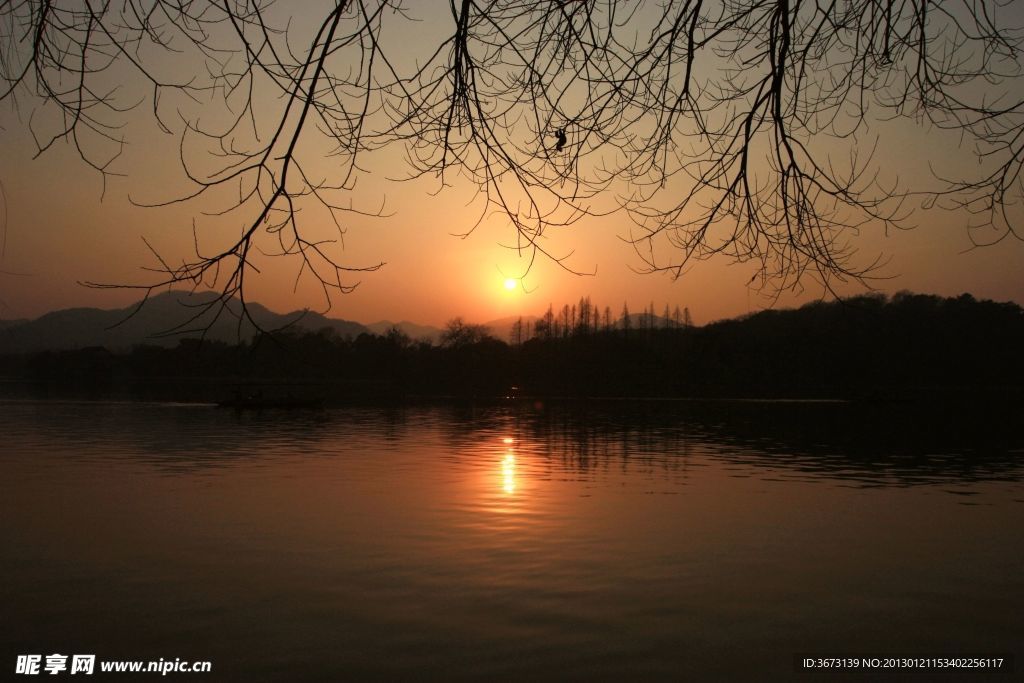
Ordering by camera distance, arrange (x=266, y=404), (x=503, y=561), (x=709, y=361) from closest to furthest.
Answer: (x=503, y=561) → (x=266, y=404) → (x=709, y=361)

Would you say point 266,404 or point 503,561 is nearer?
point 503,561

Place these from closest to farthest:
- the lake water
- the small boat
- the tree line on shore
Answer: the lake water
the small boat
the tree line on shore

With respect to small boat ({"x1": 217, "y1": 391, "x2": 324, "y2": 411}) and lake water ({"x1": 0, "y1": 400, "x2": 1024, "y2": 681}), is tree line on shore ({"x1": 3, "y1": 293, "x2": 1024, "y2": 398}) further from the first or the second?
lake water ({"x1": 0, "y1": 400, "x2": 1024, "y2": 681})

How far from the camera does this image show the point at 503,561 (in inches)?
669

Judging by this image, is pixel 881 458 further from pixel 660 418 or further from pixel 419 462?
pixel 660 418

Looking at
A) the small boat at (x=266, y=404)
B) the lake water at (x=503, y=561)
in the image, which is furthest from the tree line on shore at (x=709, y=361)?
the lake water at (x=503, y=561)

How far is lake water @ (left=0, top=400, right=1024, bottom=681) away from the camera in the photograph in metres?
11.6

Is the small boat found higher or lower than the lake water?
higher

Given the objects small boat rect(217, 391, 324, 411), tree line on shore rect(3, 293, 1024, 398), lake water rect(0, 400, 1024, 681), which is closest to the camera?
lake water rect(0, 400, 1024, 681)

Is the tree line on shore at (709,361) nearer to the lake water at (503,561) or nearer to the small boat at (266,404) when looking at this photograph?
the small boat at (266,404)

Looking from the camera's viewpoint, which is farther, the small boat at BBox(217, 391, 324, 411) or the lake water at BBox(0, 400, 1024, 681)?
the small boat at BBox(217, 391, 324, 411)

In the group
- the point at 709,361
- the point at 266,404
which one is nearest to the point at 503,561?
the point at 266,404

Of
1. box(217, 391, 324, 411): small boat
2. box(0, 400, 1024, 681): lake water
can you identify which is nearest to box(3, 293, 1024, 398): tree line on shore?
box(217, 391, 324, 411): small boat

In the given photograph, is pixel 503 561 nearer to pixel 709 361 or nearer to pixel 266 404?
pixel 266 404
